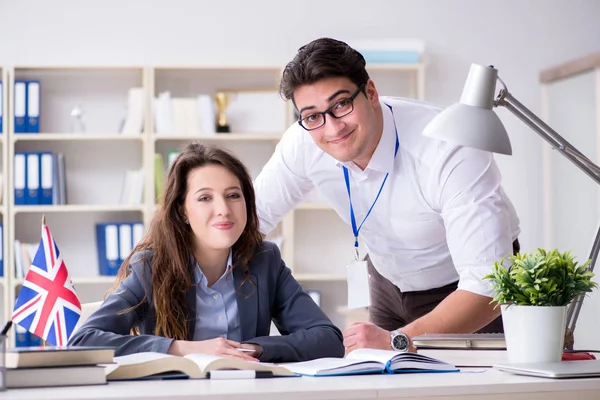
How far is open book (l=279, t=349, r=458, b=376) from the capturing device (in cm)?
146

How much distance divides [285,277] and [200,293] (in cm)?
22

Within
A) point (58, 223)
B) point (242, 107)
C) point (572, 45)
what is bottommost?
point (58, 223)

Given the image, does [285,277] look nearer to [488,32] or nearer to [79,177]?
[79,177]

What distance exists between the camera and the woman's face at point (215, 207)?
206 cm

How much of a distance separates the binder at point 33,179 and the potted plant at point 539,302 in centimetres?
342

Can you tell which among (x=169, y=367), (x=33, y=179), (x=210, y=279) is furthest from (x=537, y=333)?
(x=33, y=179)

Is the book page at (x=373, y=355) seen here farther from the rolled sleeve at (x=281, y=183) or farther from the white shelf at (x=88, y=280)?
the white shelf at (x=88, y=280)

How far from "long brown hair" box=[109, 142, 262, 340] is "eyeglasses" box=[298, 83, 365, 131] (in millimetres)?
212

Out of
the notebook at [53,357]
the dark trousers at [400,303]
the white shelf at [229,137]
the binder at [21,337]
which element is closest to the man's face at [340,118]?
the dark trousers at [400,303]

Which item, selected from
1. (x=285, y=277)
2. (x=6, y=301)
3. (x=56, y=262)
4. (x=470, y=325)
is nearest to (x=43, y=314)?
(x=56, y=262)

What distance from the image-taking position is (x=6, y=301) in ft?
14.6

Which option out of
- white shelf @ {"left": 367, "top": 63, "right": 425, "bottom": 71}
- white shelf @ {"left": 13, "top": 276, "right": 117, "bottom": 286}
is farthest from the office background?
white shelf @ {"left": 13, "top": 276, "right": 117, "bottom": 286}

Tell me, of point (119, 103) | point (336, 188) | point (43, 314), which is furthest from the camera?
point (119, 103)

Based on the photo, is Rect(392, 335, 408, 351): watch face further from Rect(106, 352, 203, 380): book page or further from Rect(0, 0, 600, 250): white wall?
Rect(0, 0, 600, 250): white wall
